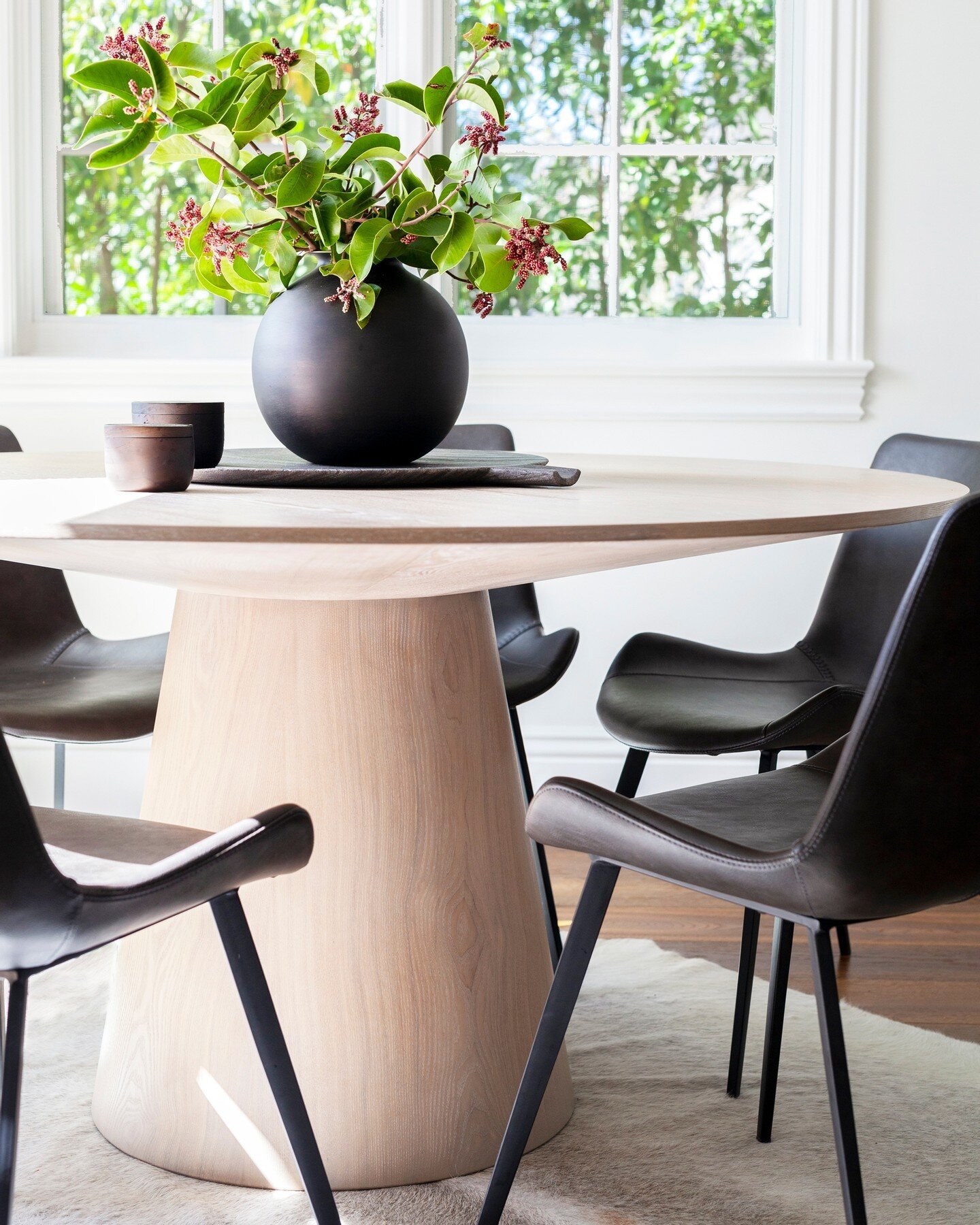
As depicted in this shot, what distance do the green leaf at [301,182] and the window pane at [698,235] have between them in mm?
1623

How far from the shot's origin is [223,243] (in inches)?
57.6

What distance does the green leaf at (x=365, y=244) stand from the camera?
4.63 ft

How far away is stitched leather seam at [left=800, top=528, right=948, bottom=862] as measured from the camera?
3.20ft

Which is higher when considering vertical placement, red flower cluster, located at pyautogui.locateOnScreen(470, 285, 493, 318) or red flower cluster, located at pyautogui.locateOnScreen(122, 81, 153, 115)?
red flower cluster, located at pyautogui.locateOnScreen(122, 81, 153, 115)

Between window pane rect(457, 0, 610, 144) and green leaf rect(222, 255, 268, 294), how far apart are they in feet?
4.82

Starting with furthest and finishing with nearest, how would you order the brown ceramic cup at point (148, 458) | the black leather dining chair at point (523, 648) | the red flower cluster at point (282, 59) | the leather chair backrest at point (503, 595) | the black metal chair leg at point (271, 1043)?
the leather chair backrest at point (503, 595), the black leather dining chair at point (523, 648), the red flower cluster at point (282, 59), the brown ceramic cup at point (148, 458), the black metal chair leg at point (271, 1043)

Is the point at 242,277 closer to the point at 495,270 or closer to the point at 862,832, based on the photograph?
the point at 495,270

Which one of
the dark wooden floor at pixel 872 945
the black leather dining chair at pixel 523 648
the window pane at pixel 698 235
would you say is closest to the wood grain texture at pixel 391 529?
the black leather dining chair at pixel 523 648

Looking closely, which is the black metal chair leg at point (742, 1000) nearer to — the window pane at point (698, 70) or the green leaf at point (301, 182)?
the green leaf at point (301, 182)

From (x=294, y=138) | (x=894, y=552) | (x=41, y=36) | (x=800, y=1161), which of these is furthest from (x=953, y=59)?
Result: (x=800, y=1161)

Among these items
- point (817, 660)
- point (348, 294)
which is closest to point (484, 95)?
point (348, 294)

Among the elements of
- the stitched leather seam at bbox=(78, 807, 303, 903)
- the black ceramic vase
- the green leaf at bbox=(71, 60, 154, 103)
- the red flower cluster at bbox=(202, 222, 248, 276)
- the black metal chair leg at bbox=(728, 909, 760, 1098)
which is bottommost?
the black metal chair leg at bbox=(728, 909, 760, 1098)

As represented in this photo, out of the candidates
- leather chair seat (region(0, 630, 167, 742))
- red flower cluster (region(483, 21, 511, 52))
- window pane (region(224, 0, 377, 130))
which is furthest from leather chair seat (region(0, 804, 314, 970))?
window pane (region(224, 0, 377, 130))

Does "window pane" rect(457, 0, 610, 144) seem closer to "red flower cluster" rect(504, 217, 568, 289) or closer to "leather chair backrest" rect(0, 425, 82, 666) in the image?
"leather chair backrest" rect(0, 425, 82, 666)
